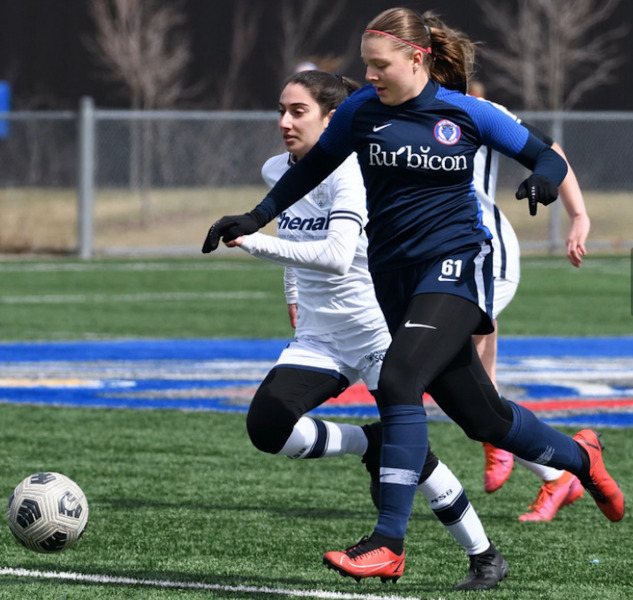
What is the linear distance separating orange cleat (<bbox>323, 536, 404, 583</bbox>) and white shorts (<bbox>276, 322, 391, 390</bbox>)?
1.29 metres

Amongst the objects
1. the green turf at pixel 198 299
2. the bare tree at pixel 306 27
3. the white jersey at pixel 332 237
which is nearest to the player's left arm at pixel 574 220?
the white jersey at pixel 332 237

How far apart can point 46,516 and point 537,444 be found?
6.27ft

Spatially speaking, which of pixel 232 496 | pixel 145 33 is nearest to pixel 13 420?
pixel 232 496

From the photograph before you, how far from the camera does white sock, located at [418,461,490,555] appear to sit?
532cm

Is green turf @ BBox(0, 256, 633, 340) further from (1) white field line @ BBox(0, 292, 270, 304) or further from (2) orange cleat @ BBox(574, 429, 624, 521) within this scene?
(2) orange cleat @ BBox(574, 429, 624, 521)

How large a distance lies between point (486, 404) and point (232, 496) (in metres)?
2.23

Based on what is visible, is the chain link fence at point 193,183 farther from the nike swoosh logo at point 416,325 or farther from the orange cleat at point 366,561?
the orange cleat at point 366,561

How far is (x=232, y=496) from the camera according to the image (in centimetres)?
715

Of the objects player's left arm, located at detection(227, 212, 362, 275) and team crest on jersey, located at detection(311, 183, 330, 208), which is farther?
team crest on jersey, located at detection(311, 183, 330, 208)

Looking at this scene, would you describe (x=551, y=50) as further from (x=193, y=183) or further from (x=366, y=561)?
(x=366, y=561)

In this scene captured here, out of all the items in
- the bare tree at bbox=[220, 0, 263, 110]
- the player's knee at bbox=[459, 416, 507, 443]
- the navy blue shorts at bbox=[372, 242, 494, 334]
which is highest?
the bare tree at bbox=[220, 0, 263, 110]

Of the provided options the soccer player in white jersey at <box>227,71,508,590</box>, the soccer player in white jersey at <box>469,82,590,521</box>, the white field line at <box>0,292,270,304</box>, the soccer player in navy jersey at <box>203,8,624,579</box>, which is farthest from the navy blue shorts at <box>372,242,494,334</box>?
the white field line at <box>0,292,270,304</box>

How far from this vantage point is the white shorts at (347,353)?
19.9ft

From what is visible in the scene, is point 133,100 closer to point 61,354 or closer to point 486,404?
point 61,354
